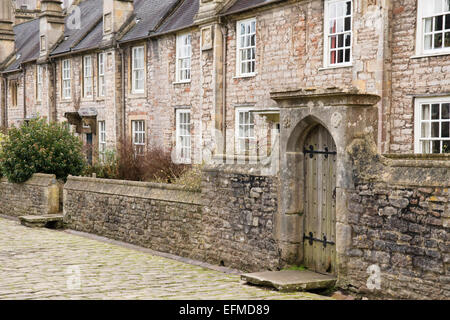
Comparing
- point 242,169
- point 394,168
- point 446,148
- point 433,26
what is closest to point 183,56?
point 433,26

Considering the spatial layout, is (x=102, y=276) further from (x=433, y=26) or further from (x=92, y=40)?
(x=92, y=40)

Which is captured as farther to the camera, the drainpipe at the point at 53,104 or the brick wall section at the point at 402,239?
the drainpipe at the point at 53,104

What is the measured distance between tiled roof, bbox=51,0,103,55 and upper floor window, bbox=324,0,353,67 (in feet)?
54.3

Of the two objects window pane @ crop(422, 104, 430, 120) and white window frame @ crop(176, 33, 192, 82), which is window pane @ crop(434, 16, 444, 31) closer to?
window pane @ crop(422, 104, 430, 120)

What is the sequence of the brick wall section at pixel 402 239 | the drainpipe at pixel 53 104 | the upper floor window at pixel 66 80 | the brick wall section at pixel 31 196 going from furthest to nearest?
1. the drainpipe at pixel 53 104
2. the upper floor window at pixel 66 80
3. the brick wall section at pixel 31 196
4. the brick wall section at pixel 402 239

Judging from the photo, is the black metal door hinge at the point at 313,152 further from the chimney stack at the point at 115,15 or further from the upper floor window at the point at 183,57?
the chimney stack at the point at 115,15

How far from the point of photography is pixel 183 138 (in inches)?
864

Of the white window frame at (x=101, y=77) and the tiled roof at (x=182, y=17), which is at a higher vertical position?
the tiled roof at (x=182, y=17)

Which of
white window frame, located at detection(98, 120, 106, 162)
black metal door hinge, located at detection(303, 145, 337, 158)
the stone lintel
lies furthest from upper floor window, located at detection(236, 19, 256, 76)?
white window frame, located at detection(98, 120, 106, 162)

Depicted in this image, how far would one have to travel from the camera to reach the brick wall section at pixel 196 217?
1036 cm

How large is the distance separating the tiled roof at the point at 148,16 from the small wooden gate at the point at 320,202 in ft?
48.4

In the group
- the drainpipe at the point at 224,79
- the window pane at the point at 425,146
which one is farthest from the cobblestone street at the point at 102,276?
the drainpipe at the point at 224,79

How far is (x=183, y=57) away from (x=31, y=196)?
7.10 m
